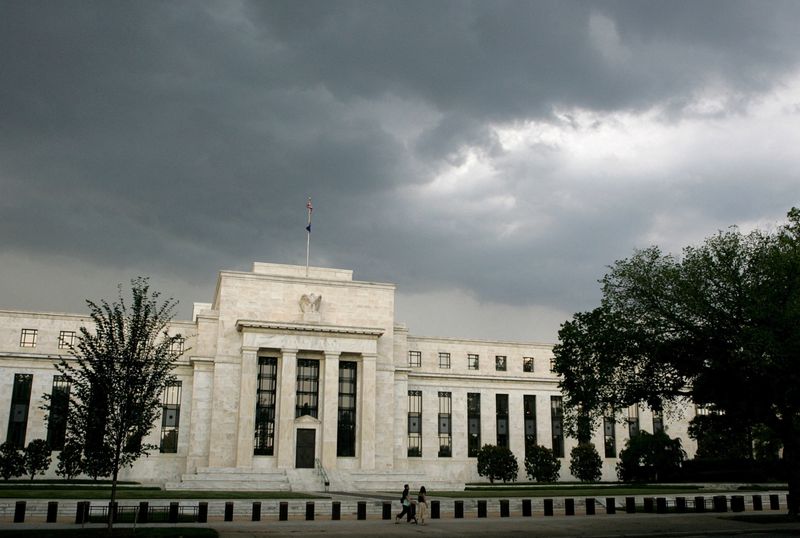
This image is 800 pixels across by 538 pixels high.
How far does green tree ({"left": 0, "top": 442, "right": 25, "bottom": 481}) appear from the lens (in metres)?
52.6

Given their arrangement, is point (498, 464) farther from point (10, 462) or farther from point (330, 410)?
point (10, 462)

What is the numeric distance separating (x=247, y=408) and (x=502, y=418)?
26628mm

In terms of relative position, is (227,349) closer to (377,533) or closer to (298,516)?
(298,516)

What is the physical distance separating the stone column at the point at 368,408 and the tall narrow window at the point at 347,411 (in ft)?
3.92

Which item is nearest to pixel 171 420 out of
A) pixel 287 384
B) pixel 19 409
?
pixel 287 384

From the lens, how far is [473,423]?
69.6m

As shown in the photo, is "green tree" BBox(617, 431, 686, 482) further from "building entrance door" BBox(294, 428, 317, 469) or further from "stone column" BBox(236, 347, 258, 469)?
"stone column" BBox(236, 347, 258, 469)

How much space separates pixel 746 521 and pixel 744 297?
9.82m

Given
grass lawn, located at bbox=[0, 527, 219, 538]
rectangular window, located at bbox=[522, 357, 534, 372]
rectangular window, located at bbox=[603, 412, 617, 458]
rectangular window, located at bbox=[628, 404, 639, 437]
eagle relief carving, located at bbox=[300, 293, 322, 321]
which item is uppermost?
eagle relief carving, located at bbox=[300, 293, 322, 321]

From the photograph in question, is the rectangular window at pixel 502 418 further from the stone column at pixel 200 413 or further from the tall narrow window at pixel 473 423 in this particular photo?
the stone column at pixel 200 413

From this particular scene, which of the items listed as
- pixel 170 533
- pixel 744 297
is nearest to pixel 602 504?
pixel 744 297

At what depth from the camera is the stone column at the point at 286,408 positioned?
188 ft

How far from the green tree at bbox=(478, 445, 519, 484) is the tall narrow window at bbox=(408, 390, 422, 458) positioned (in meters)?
5.96

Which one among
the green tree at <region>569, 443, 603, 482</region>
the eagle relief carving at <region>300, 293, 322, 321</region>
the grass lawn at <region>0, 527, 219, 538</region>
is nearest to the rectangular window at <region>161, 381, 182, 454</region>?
the eagle relief carving at <region>300, 293, 322, 321</region>
